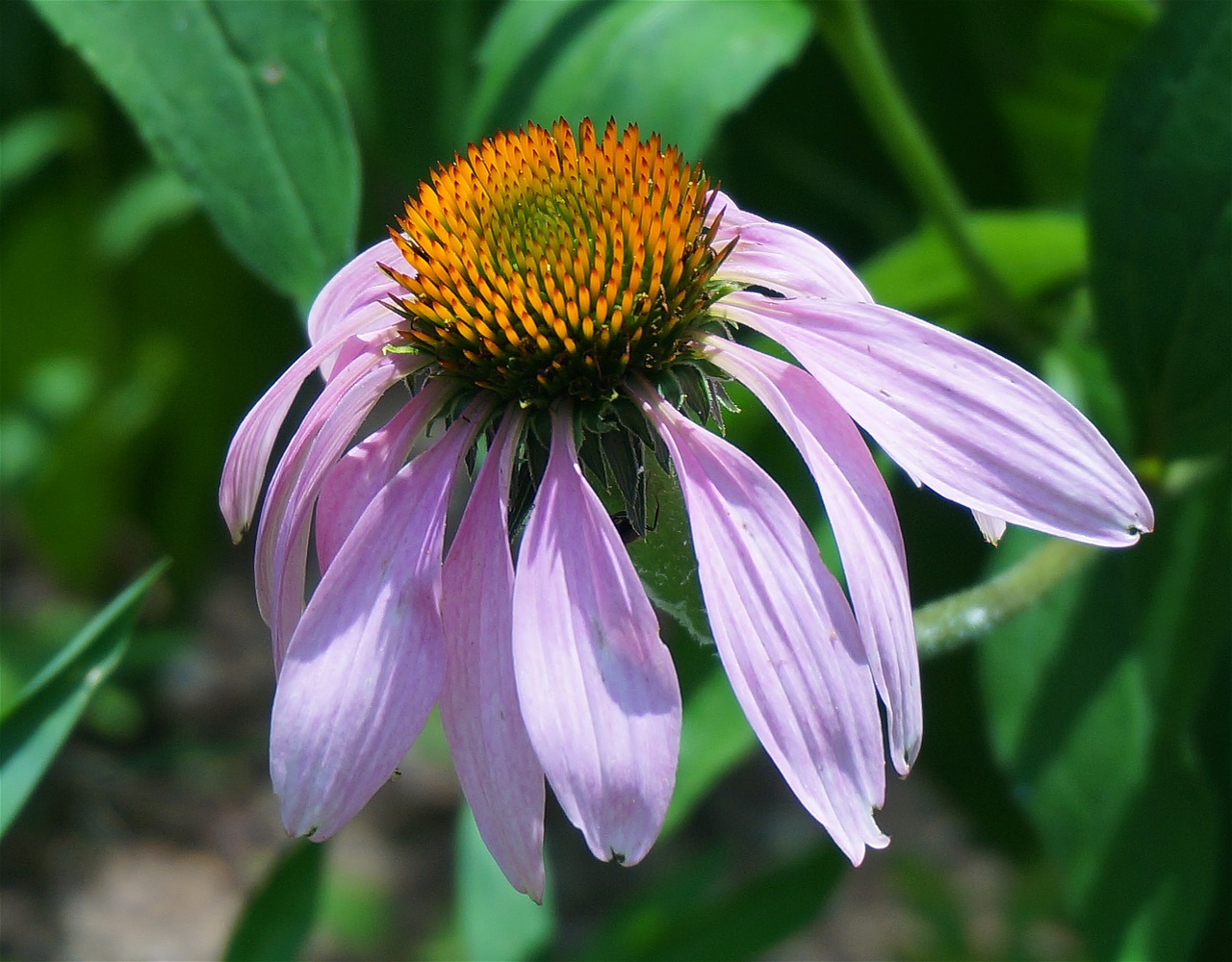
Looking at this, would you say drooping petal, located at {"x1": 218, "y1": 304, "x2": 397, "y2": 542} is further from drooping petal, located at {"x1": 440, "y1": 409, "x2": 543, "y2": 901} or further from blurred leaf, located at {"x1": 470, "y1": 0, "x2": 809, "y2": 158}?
blurred leaf, located at {"x1": 470, "y1": 0, "x2": 809, "y2": 158}

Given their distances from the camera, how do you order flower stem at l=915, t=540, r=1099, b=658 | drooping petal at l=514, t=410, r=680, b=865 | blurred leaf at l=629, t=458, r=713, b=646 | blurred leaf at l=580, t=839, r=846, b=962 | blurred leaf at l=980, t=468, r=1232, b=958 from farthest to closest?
blurred leaf at l=580, t=839, r=846, b=962
blurred leaf at l=980, t=468, r=1232, b=958
flower stem at l=915, t=540, r=1099, b=658
blurred leaf at l=629, t=458, r=713, b=646
drooping petal at l=514, t=410, r=680, b=865

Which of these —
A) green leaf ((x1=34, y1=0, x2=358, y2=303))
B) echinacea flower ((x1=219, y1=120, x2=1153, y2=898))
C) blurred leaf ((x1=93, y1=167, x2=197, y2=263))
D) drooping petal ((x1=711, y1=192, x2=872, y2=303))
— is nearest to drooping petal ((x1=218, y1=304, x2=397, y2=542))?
echinacea flower ((x1=219, y1=120, x2=1153, y2=898))

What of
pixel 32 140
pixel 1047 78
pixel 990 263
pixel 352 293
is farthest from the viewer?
pixel 32 140

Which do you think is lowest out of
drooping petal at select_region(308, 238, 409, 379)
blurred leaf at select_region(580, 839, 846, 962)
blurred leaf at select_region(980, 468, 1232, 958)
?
blurred leaf at select_region(580, 839, 846, 962)

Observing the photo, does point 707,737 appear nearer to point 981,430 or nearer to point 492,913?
point 492,913

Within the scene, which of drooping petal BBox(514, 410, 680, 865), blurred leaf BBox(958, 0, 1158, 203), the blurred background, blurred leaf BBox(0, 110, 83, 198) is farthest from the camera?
blurred leaf BBox(0, 110, 83, 198)

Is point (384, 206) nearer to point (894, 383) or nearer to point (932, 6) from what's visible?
point (932, 6)

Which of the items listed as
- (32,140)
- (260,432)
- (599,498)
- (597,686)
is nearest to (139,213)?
(32,140)
